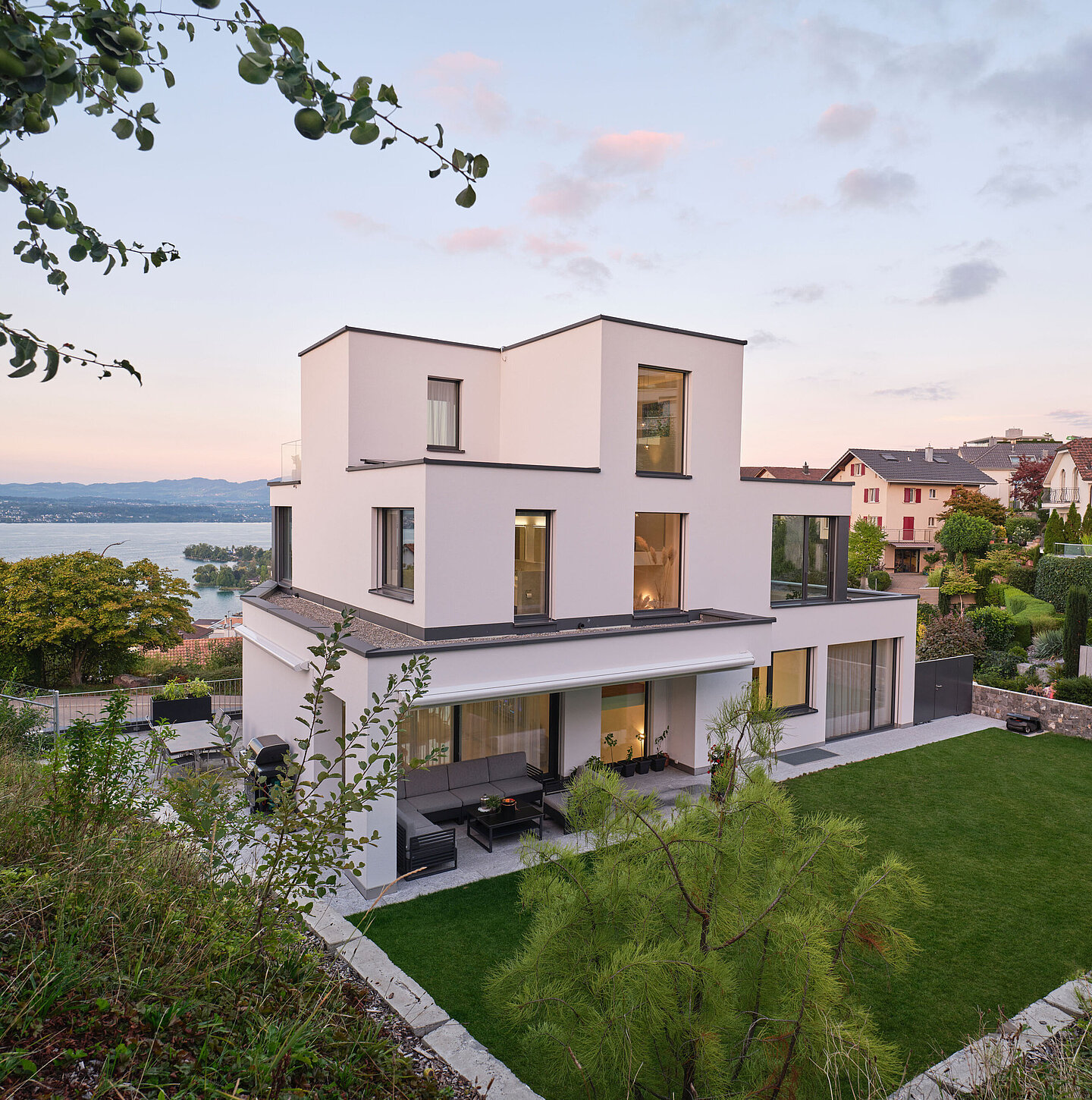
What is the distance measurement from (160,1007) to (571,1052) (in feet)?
6.20

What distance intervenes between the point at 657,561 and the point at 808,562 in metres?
4.36

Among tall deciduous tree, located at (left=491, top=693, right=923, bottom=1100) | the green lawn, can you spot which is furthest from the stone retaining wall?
tall deciduous tree, located at (left=491, top=693, right=923, bottom=1100)

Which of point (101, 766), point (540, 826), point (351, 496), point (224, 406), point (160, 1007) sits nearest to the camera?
point (160, 1007)

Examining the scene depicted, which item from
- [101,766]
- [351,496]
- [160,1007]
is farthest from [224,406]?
[160,1007]

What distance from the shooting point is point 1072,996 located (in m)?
6.93

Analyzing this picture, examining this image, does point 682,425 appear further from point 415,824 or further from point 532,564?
point 415,824

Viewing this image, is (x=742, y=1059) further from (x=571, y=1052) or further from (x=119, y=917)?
(x=119, y=917)

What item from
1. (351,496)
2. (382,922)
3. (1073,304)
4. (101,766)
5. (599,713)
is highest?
(1073,304)

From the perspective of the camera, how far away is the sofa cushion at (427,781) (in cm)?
1144

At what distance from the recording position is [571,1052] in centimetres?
339

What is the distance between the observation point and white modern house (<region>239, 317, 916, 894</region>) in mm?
10922

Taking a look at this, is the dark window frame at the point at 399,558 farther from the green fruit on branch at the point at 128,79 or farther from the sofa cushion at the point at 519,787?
the green fruit on branch at the point at 128,79

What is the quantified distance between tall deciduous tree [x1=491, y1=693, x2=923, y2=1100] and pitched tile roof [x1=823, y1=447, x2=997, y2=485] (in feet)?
169

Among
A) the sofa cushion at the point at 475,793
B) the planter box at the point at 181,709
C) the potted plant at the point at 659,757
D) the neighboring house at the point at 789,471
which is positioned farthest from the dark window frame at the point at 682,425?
the neighboring house at the point at 789,471
